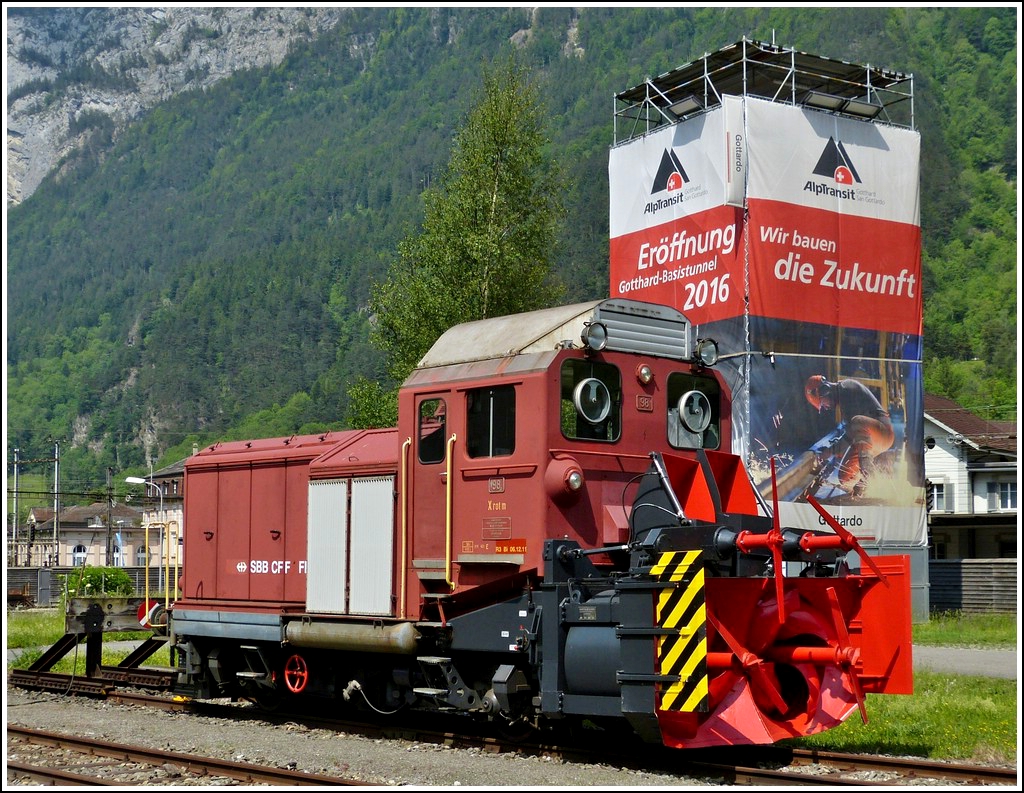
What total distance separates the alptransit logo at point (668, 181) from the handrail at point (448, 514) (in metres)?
21.7

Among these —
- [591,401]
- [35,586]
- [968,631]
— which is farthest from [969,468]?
[591,401]

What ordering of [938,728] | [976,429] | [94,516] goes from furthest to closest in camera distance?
[94,516], [976,429], [938,728]

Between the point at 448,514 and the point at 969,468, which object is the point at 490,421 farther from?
the point at 969,468

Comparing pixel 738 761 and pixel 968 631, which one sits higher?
pixel 738 761

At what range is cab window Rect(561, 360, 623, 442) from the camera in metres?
11.1

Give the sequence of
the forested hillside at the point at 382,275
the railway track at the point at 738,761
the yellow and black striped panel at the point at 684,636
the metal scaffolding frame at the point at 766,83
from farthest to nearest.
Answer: the forested hillside at the point at 382,275 < the metal scaffolding frame at the point at 766,83 < the railway track at the point at 738,761 < the yellow and black striped panel at the point at 684,636

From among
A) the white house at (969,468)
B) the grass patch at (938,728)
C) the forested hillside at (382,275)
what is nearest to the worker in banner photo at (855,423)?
the grass patch at (938,728)

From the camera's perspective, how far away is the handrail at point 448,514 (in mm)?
11578

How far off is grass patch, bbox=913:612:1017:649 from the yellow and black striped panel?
18674 millimetres

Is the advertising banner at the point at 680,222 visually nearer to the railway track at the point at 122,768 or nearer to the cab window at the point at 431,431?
the cab window at the point at 431,431

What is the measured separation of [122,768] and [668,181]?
81.5ft

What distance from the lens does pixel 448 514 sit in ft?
37.9

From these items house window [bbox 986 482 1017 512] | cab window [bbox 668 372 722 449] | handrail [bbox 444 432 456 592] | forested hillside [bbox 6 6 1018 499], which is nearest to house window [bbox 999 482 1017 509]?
house window [bbox 986 482 1017 512]

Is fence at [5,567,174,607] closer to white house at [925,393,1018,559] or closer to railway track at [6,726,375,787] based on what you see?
white house at [925,393,1018,559]
